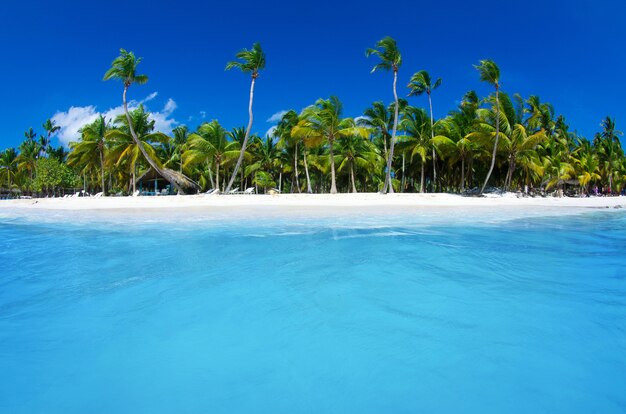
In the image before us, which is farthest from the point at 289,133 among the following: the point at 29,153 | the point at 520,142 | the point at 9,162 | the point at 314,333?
the point at 9,162

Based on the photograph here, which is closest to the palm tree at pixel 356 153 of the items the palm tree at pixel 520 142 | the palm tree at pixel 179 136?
the palm tree at pixel 520 142

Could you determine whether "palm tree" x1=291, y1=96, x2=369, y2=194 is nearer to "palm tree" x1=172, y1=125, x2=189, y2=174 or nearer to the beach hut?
the beach hut

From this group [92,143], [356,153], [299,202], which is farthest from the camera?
[356,153]

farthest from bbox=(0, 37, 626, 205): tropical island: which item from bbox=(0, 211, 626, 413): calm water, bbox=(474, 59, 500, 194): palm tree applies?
bbox=(0, 211, 626, 413): calm water

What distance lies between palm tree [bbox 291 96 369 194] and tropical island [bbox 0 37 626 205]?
75 mm

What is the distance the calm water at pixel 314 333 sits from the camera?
2.10 metres

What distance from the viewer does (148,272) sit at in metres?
4.86

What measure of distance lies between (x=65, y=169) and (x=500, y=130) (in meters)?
40.1

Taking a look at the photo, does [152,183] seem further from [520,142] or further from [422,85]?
[520,142]

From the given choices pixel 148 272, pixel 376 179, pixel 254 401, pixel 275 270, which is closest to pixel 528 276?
pixel 275 270

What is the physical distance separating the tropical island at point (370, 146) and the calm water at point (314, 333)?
18.5 meters

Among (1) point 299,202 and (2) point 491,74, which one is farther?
(2) point 491,74

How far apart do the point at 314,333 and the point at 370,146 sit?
31.0m

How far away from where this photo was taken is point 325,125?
988 inches
